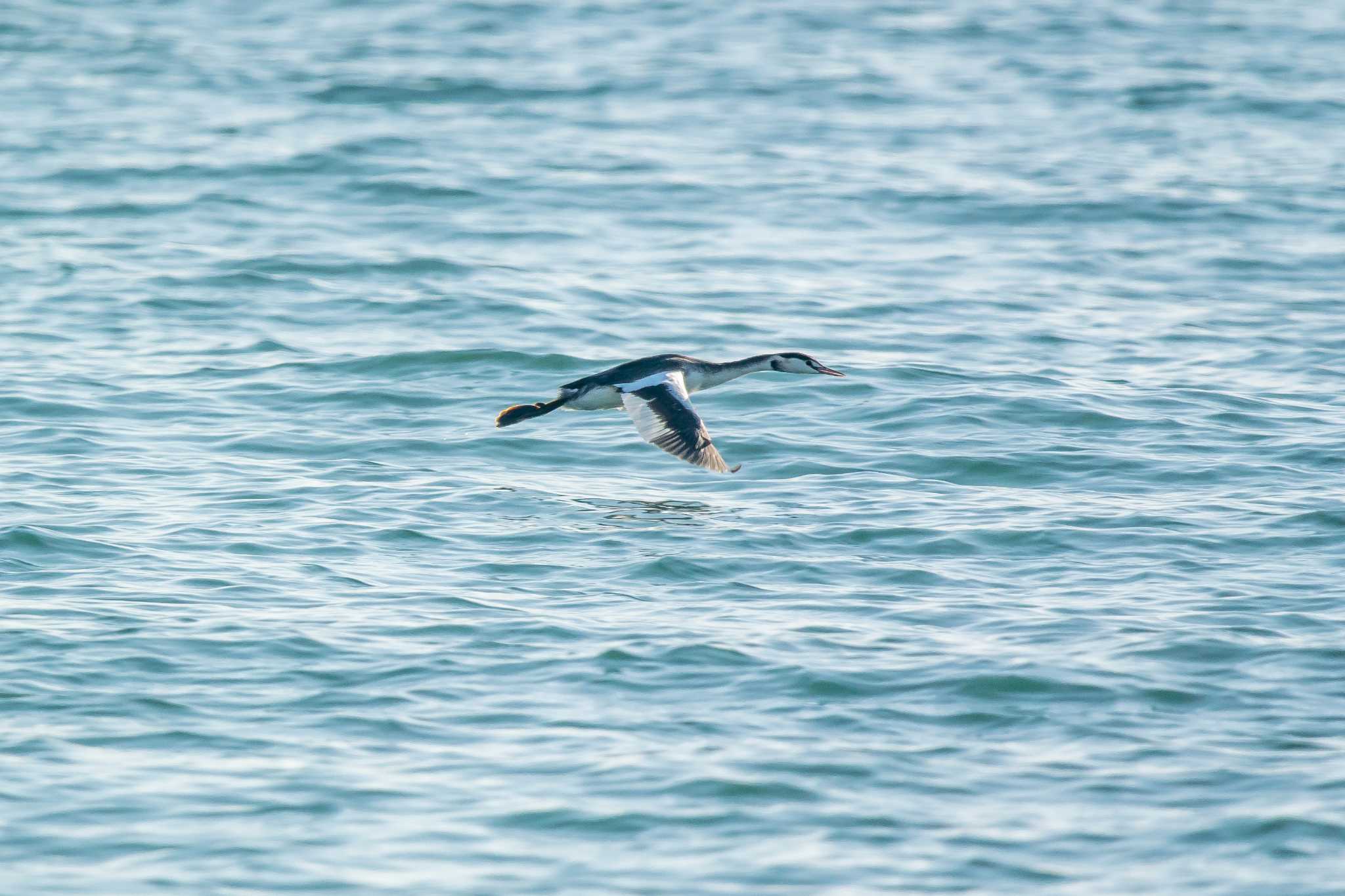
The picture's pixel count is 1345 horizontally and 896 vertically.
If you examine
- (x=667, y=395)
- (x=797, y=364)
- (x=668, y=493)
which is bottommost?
(x=668, y=493)

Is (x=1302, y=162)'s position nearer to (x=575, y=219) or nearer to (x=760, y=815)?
(x=575, y=219)

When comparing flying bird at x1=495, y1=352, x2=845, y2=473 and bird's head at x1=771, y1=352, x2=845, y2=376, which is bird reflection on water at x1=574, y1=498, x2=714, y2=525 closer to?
flying bird at x1=495, y1=352, x2=845, y2=473

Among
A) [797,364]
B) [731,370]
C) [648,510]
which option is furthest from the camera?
[797,364]

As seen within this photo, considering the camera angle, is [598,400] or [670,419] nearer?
[670,419]

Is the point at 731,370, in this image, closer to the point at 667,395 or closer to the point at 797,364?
the point at 797,364

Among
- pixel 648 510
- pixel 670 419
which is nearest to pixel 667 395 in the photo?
pixel 670 419

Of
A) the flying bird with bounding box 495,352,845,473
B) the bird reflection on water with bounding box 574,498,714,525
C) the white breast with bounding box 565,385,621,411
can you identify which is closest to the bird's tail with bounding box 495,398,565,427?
the flying bird with bounding box 495,352,845,473

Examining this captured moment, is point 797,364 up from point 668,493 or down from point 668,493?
up

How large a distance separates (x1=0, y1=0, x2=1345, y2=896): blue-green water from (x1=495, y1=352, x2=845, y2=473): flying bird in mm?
404

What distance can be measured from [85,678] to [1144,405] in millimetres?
8430

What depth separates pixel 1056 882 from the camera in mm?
6918

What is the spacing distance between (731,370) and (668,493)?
53.8 inches

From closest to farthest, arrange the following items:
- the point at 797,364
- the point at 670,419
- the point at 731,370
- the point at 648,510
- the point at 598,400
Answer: the point at 648,510, the point at 670,419, the point at 598,400, the point at 731,370, the point at 797,364

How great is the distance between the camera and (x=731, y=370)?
42.7 ft
